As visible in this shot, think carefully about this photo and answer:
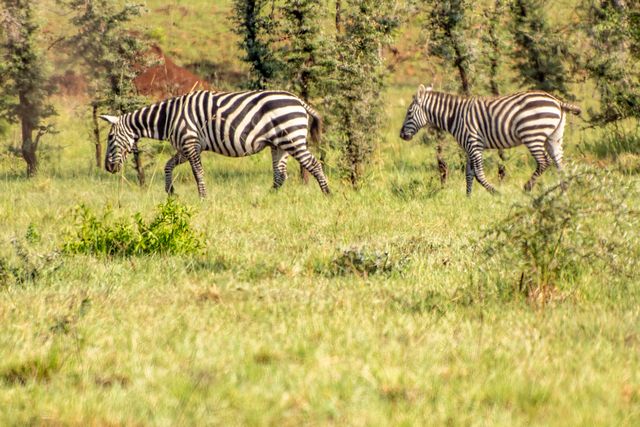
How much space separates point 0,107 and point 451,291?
15.9m

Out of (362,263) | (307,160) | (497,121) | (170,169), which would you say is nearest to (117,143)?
(170,169)

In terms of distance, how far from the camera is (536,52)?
2044cm

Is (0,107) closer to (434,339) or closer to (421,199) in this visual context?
(421,199)

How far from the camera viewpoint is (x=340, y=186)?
1370 cm

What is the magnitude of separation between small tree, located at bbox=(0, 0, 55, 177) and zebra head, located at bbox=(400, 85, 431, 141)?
927 centimetres

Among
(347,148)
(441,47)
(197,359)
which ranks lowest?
(197,359)

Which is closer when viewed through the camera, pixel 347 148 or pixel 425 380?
pixel 425 380

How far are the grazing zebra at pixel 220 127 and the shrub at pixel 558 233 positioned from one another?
7.24 m

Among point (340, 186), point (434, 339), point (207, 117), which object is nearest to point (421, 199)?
point (340, 186)

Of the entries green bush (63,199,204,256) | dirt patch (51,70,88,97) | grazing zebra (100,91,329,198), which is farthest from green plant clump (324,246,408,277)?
dirt patch (51,70,88,97)

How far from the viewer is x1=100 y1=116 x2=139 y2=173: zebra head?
13938mm

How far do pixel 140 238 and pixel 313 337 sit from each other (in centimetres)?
338

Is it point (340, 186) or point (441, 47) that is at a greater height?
point (441, 47)

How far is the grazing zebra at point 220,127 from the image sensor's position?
13.5 meters
